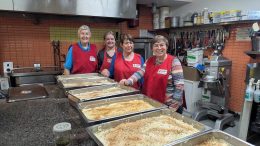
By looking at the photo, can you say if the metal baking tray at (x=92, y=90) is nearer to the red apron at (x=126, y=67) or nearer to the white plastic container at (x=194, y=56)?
the red apron at (x=126, y=67)

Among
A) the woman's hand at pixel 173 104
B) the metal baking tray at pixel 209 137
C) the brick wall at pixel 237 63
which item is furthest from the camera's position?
the brick wall at pixel 237 63

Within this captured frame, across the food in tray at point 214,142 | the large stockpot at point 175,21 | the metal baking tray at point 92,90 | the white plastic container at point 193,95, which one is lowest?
the white plastic container at point 193,95

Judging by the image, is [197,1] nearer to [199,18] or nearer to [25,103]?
[199,18]

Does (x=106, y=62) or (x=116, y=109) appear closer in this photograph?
(x=116, y=109)

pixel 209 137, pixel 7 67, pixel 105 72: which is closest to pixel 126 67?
pixel 105 72

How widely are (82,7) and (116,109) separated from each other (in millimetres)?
2084

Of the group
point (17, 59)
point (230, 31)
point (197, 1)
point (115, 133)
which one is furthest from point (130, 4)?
point (115, 133)

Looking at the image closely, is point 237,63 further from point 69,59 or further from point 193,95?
point 69,59

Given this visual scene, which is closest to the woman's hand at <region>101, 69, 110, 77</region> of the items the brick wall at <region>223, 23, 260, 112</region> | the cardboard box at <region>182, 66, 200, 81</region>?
the cardboard box at <region>182, 66, 200, 81</region>

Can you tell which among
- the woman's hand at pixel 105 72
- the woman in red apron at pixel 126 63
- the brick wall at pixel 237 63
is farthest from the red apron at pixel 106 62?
the brick wall at pixel 237 63

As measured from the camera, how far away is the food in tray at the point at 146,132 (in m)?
0.85

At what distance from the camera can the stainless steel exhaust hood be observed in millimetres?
2506

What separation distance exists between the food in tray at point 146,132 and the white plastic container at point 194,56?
7.39 ft

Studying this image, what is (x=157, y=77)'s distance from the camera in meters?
1.67
